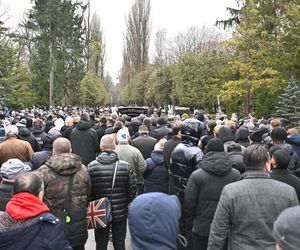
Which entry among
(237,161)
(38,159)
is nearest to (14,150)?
(38,159)

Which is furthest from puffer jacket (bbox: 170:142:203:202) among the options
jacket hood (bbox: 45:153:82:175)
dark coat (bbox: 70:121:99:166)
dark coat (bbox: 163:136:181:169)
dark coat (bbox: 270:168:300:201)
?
dark coat (bbox: 70:121:99:166)

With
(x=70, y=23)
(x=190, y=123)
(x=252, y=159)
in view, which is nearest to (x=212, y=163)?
(x=252, y=159)

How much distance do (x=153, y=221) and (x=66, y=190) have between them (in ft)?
7.01

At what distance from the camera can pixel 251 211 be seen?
3.86 metres

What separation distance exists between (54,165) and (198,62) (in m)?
30.3

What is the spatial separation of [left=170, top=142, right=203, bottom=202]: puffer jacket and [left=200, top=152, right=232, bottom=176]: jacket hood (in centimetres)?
96

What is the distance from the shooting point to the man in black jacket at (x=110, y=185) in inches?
217

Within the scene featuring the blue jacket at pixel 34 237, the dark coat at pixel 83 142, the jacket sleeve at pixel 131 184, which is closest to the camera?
the blue jacket at pixel 34 237

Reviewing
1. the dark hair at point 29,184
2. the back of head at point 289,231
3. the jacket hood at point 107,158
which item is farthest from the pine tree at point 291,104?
the back of head at point 289,231

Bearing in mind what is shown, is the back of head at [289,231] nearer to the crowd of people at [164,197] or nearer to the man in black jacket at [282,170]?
the crowd of people at [164,197]

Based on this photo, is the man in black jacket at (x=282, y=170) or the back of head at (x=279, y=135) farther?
the back of head at (x=279, y=135)

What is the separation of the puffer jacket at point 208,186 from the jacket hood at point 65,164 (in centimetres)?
127

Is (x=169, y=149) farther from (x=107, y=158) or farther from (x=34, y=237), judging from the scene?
(x=34, y=237)

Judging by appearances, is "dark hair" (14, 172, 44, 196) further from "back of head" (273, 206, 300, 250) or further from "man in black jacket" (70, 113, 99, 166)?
"man in black jacket" (70, 113, 99, 166)
